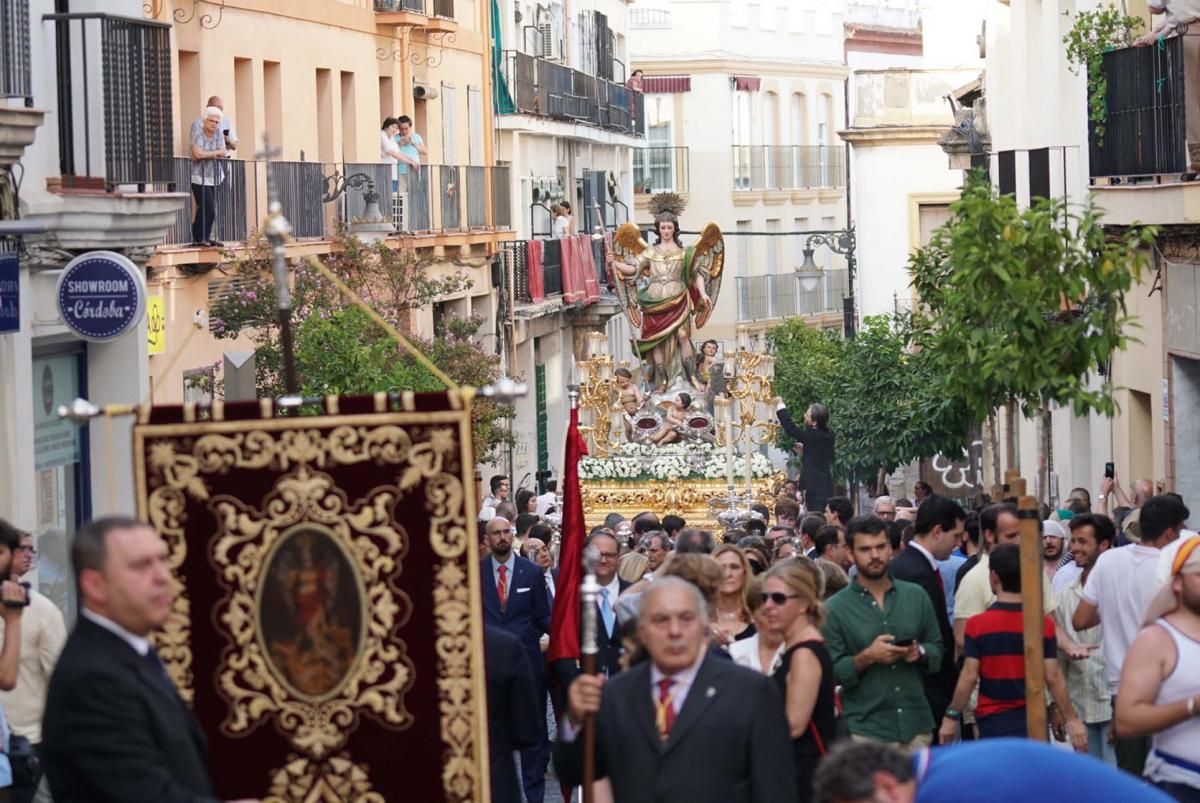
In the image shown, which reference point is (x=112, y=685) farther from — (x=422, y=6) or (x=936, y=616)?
(x=422, y=6)

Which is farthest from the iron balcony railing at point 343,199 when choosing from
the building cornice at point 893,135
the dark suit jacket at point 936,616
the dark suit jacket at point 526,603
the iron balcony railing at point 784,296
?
the iron balcony railing at point 784,296

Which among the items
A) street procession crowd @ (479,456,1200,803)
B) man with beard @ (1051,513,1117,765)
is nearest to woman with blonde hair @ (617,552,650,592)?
street procession crowd @ (479,456,1200,803)

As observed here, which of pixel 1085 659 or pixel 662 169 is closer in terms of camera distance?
pixel 1085 659

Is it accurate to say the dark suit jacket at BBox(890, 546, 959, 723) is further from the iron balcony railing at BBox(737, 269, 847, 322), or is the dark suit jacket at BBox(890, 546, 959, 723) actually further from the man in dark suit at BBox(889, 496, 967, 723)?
the iron balcony railing at BBox(737, 269, 847, 322)

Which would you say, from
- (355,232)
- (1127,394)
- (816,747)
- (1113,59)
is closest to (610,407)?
(355,232)

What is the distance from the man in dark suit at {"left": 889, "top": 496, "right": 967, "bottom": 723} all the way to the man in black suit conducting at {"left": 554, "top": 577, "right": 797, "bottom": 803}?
2822mm

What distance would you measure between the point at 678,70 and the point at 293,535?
174ft

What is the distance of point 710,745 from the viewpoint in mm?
7242

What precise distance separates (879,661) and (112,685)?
159 inches

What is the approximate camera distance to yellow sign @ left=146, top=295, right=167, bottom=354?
20172 millimetres

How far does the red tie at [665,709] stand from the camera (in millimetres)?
7312

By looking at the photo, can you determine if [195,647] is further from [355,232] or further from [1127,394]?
[355,232]

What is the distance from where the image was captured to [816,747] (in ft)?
27.0

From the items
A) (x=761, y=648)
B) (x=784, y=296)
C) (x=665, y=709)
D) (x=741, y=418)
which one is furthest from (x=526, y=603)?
(x=784, y=296)
